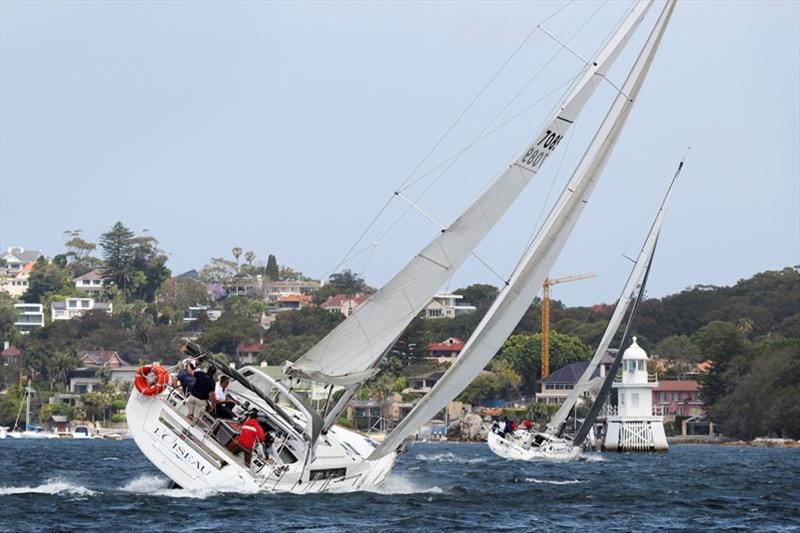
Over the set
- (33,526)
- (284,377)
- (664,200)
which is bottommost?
(33,526)

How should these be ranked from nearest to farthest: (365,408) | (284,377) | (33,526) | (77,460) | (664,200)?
(33,526)
(284,377)
(77,460)
(664,200)
(365,408)

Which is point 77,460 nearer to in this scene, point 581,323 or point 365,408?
point 365,408

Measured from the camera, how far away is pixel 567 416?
67312 millimetres

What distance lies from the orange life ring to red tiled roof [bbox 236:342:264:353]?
131 meters

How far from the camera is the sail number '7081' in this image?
31.7 metres

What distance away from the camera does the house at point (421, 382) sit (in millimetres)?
136913

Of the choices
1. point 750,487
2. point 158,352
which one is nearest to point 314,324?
point 158,352

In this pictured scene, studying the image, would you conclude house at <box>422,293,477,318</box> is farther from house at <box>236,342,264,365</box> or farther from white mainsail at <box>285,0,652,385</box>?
white mainsail at <box>285,0,652,385</box>

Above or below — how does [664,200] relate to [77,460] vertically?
above

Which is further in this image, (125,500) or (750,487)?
(750,487)

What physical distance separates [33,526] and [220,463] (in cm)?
454

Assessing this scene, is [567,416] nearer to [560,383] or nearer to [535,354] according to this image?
[560,383]

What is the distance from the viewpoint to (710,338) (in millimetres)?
139000

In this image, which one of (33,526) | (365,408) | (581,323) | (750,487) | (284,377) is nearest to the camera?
(33,526)
